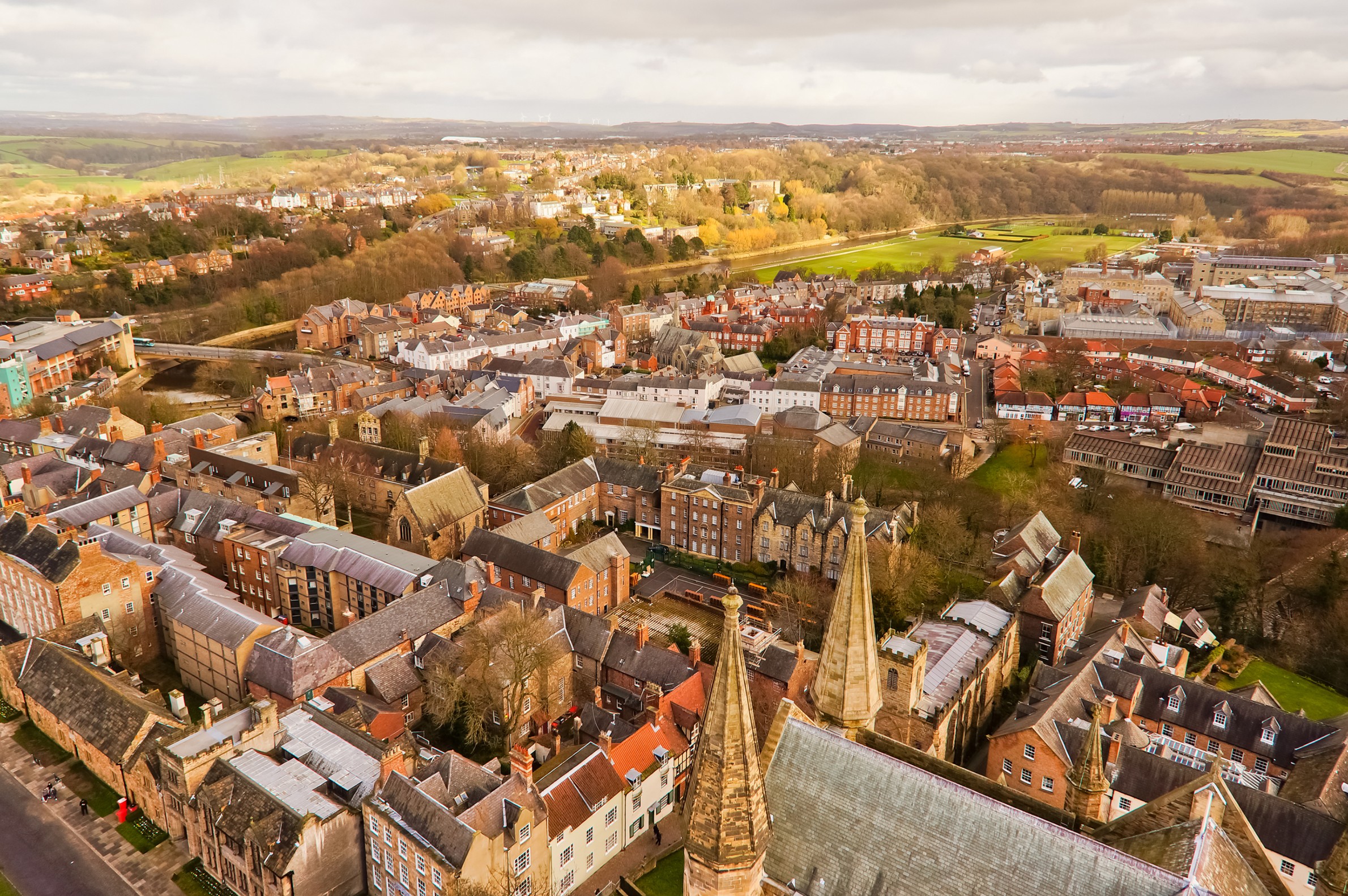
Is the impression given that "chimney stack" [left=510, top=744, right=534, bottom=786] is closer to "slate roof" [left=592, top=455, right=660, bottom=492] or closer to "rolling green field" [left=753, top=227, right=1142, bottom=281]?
"slate roof" [left=592, top=455, right=660, bottom=492]

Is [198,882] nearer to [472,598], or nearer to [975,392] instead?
[472,598]

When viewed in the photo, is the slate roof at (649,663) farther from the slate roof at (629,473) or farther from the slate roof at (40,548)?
the slate roof at (40,548)

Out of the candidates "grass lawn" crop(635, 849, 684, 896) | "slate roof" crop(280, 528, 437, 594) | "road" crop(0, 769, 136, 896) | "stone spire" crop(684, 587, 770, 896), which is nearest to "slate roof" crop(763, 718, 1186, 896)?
"stone spire" crop(684, 587, 770, 896)

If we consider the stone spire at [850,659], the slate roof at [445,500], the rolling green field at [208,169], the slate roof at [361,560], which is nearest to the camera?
the stone spire at [850,659]

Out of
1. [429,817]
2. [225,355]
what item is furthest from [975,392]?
[225,355]

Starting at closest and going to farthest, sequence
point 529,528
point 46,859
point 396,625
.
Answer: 1. point 46,859
2. point 396,625
3. point 529,528

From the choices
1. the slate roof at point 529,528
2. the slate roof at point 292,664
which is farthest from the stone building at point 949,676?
the slate roof at point 529,528
